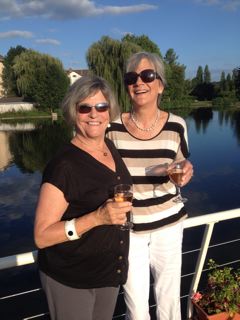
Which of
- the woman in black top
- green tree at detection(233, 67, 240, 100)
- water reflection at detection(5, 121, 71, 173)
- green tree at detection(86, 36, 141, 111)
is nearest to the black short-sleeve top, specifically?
the woman in black top

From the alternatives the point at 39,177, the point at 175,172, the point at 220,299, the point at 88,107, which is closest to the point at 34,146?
the point at 39,177

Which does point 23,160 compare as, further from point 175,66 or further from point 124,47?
point 175,66

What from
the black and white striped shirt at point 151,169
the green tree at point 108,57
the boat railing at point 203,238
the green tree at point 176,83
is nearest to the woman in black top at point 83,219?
the boat railing at point 203,238

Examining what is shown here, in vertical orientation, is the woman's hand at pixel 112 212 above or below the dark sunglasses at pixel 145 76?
below

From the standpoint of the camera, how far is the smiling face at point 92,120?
1.87 metres

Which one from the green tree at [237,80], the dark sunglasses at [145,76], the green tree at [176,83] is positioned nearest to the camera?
the dark sunglasses at [145,76]

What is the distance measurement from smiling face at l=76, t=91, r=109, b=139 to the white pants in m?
0.76

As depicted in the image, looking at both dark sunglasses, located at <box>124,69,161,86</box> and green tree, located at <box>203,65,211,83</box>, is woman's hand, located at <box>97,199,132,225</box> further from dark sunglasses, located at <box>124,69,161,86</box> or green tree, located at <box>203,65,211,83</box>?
green tree, located at <box>203,65,211,83</box>

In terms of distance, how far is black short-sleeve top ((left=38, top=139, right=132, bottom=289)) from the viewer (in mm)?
1701

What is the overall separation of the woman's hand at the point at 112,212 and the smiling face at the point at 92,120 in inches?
18.6

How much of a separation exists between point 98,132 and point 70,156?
24 cm

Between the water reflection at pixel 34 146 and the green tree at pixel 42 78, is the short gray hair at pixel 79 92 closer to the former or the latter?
the water reflection at pixel 34 146

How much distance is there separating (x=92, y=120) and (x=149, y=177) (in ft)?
2.04

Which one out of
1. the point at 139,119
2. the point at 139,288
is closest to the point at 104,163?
the point at 139,119
